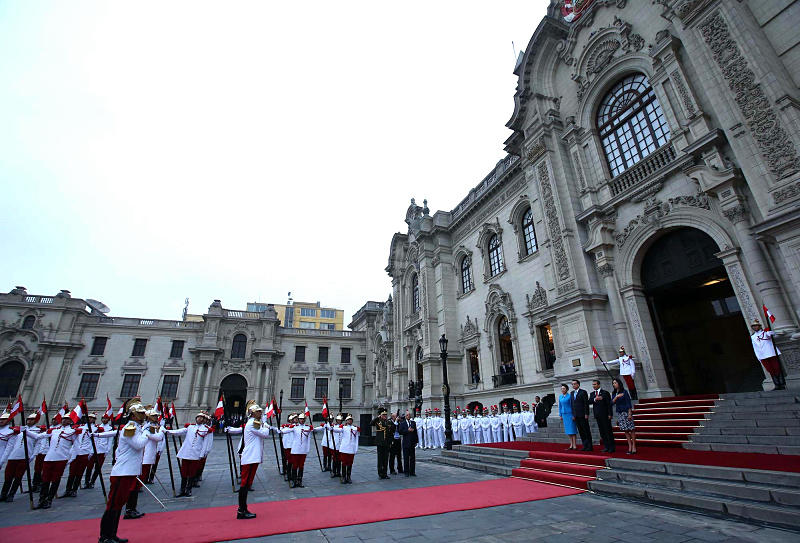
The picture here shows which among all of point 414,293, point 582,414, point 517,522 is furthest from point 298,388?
point 517,522

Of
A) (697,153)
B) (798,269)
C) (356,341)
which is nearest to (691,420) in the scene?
(798,269)

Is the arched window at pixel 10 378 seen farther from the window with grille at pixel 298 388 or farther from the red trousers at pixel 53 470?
the red trousers at pixel 53 470

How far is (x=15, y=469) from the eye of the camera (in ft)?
26.5

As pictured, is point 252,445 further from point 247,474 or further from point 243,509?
point 243,509

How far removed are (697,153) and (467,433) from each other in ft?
46.6

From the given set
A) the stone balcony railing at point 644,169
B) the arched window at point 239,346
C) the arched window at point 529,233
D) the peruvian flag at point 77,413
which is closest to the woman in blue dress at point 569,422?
the stone balcony railing at point 644,169

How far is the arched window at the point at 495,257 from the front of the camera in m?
21.4

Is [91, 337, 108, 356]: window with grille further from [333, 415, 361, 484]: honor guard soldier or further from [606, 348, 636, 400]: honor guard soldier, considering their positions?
[606, 348, 636, 400]: honor guard soldier

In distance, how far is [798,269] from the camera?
28.4 ft

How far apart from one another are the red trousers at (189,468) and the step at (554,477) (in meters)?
7.50

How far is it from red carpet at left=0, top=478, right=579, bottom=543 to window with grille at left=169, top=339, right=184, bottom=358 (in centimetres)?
3469

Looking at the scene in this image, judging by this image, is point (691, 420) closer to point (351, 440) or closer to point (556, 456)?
point (556, 456)

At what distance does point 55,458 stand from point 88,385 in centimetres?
3399

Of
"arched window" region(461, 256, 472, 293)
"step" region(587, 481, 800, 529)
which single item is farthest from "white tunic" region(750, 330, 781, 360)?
"arched window" region(461, 256, 472, 293)
